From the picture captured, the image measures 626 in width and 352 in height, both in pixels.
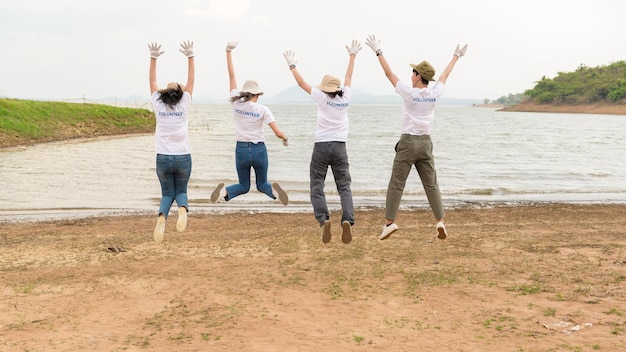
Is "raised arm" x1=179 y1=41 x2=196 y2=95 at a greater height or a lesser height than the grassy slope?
greater

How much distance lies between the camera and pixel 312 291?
8.69 metres

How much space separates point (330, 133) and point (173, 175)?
7.60 feet

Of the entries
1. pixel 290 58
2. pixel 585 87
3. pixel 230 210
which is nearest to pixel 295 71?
pixel 290 58

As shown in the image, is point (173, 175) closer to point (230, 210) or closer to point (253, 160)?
point (253, 160)

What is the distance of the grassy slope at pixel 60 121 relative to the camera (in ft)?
141

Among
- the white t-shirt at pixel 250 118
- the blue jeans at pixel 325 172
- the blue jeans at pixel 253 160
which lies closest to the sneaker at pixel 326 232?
the blue jeans at pixel 325 172

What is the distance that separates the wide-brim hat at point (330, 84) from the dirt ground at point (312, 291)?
9.30 ft

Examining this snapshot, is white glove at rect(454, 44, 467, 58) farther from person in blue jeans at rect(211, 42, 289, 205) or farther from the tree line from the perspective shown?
the tree line

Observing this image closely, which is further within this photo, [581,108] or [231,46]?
[581,108]

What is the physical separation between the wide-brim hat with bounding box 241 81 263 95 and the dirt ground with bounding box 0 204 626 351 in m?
2.83

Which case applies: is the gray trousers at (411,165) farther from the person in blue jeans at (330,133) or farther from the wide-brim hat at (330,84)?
the wide-brim hat at (330,84)

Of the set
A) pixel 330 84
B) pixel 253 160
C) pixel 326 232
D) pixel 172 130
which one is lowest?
pixel 326 232

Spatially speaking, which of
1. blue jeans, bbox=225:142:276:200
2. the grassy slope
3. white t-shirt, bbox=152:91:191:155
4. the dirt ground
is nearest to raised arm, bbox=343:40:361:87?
blue jeans, bbox=225:142:276:200

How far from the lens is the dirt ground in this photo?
23.0ft
